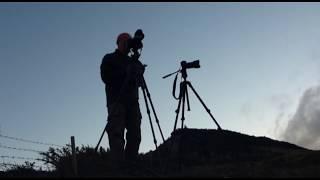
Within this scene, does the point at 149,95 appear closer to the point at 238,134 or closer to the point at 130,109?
the point at 130,109

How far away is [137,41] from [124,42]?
307 millimetres

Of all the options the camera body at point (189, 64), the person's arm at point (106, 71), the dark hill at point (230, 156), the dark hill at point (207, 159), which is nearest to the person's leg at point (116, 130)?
the dark hill at point (207, 159)

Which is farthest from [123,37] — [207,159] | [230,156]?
[230,156]

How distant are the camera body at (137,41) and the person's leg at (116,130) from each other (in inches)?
45.7

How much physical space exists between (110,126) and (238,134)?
567 cm

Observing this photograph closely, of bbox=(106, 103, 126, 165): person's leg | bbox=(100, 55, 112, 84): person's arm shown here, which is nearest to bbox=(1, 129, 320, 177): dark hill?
bbox=(106, 103, 126, 165): person's leg

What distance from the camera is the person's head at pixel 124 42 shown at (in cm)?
1223

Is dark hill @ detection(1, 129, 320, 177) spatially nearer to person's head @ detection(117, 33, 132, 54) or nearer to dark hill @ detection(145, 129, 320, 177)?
dark hill @ detection(145, 129, 320, 177)

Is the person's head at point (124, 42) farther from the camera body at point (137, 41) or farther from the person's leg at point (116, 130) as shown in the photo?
the person's leg at point (116, 130)

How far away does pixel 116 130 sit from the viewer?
11.8 m

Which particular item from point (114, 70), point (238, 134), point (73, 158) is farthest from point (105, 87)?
point (238, 134)

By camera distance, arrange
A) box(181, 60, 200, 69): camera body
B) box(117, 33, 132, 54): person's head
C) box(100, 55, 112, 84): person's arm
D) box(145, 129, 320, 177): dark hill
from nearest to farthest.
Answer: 1. box(145, 129, 320, 177): dark hill
2. box(181, 60, 200, 69): camera body
3. box(100, 55, 112, 84): person's arm
4. box(117, 33, 132, 54): person's head

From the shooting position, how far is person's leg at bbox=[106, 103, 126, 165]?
38.5 ft

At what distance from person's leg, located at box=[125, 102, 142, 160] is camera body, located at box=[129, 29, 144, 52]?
1104 mm
